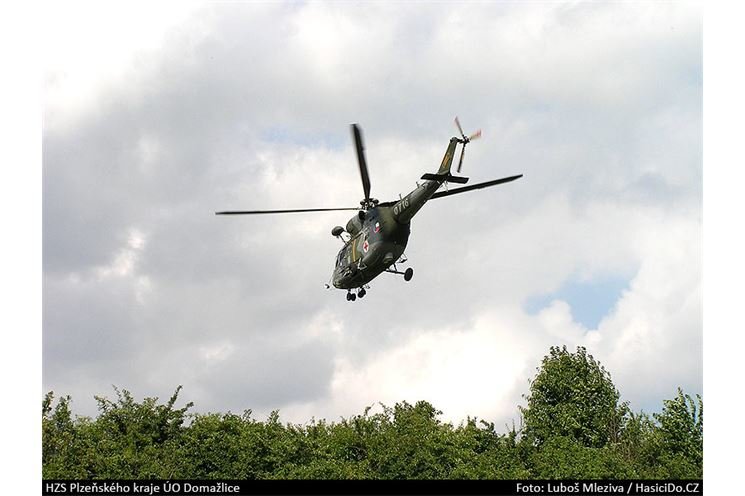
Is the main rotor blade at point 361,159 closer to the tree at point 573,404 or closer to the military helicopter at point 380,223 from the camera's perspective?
the military helicopter at point 380,223

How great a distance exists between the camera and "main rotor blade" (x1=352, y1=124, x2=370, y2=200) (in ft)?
135

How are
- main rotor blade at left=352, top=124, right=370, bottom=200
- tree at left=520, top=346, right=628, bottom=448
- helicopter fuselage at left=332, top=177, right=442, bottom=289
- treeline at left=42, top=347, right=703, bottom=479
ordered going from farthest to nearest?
tree at left=520, top=346, right=628, bottom=448 → treeline at left=42, top=347, right=703, bottom=479 → helicopter fuselage at left=332, top=177, right=442, bottom=289 → main rotor blade at left=352, top=124, right=370, bottom=200

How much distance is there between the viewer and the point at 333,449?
71.5 meters

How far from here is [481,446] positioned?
73500mm

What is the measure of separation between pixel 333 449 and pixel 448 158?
34.2m

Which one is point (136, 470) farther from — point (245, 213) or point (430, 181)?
point (430, 181)

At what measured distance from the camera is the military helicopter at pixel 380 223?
138 ft

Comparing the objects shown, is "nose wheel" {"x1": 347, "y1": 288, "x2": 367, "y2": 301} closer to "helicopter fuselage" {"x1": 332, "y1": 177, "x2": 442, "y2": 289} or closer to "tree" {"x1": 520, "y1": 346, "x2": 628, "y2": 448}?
"helicopter fuselage" {"x1": 332, "y1": 177, "x2": 442, "y2": 289}

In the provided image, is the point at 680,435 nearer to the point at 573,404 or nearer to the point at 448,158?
the point at 573,404

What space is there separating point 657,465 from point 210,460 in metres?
29.1
